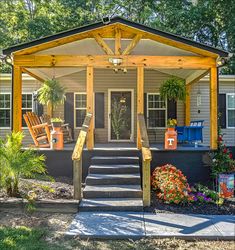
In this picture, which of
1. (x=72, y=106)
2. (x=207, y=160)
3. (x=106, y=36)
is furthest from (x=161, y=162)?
(x=72, y=106)

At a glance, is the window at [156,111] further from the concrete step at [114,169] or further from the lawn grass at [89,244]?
the lawn grass at [89,244]

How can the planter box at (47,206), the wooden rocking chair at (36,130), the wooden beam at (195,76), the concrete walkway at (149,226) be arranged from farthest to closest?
the wooden beam at (195,76)
the wooden rocking chair at (36,130)
the planter box at (47,206)
the concrete walkway at (149,226)

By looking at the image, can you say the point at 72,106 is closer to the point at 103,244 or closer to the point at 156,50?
the point at 156,50

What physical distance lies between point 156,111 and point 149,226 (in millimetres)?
6621

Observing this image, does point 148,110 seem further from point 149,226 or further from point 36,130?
point 149,226

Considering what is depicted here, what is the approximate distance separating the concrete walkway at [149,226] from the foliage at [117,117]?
564 cm

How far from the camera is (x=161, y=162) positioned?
693 cm

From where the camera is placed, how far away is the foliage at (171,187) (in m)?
5.45

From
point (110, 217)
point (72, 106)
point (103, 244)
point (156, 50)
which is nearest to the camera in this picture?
point (103, 244)

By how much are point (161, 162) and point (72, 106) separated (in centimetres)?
473

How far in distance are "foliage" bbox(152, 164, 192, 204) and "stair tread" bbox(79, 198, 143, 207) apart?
20.1 inches

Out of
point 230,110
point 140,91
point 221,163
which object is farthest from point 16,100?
point 230,110

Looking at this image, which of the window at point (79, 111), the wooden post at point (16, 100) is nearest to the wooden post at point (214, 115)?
the wooden post at point (16, 100)

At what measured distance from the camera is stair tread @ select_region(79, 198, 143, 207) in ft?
17.0
